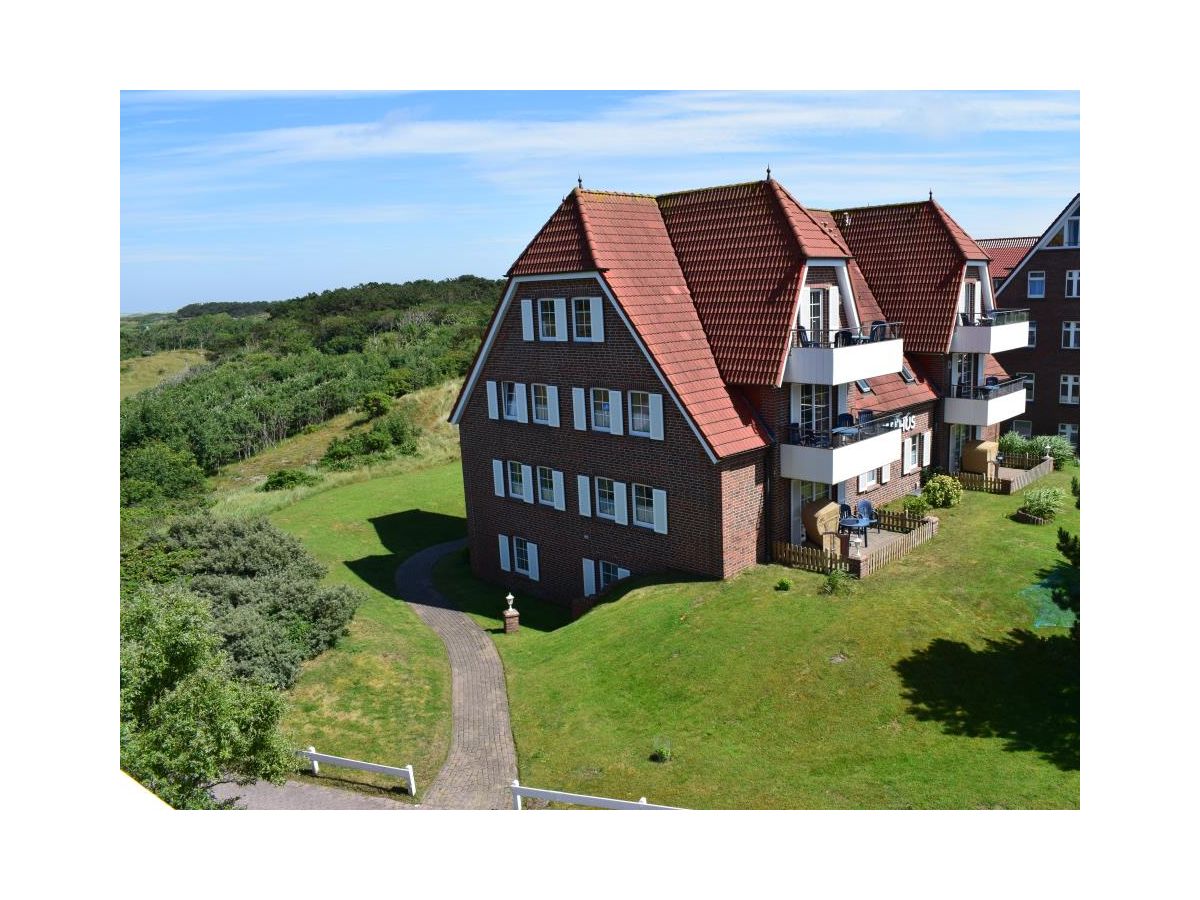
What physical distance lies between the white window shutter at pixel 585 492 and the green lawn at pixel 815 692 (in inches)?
145

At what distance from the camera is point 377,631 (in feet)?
91.0

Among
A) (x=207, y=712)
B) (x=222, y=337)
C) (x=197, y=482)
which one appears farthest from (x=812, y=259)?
(x=222, y=337)

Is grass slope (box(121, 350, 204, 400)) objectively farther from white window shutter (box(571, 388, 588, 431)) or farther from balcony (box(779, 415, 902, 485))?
balcony (box(779, 415, 902, 485))

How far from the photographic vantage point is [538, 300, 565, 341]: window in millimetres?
28319

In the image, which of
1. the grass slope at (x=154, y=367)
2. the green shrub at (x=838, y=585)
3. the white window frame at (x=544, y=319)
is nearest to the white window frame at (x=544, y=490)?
the white window frame at (x=544, y=319)

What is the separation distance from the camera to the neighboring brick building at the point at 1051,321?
4356cm

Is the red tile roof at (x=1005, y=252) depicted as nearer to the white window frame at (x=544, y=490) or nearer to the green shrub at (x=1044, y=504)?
the green shrub at (x=1044, y=504)

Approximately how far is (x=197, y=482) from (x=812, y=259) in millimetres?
44570

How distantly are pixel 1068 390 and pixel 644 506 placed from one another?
96.1 ft

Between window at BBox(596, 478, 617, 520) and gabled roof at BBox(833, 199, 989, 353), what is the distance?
1428 centimetres

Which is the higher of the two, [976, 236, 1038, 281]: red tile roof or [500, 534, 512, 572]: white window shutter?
[976, 236, 1038, 281]: red tile roof

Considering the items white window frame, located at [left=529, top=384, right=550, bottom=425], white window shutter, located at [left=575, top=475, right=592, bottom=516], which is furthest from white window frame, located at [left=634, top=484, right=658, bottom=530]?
white window frame, located at [left=529, top=384, right=550, bottom=425]

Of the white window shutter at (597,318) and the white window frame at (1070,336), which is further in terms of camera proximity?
the white window frame at (1070,336)

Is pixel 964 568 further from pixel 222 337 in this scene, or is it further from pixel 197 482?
pixel 222 337
